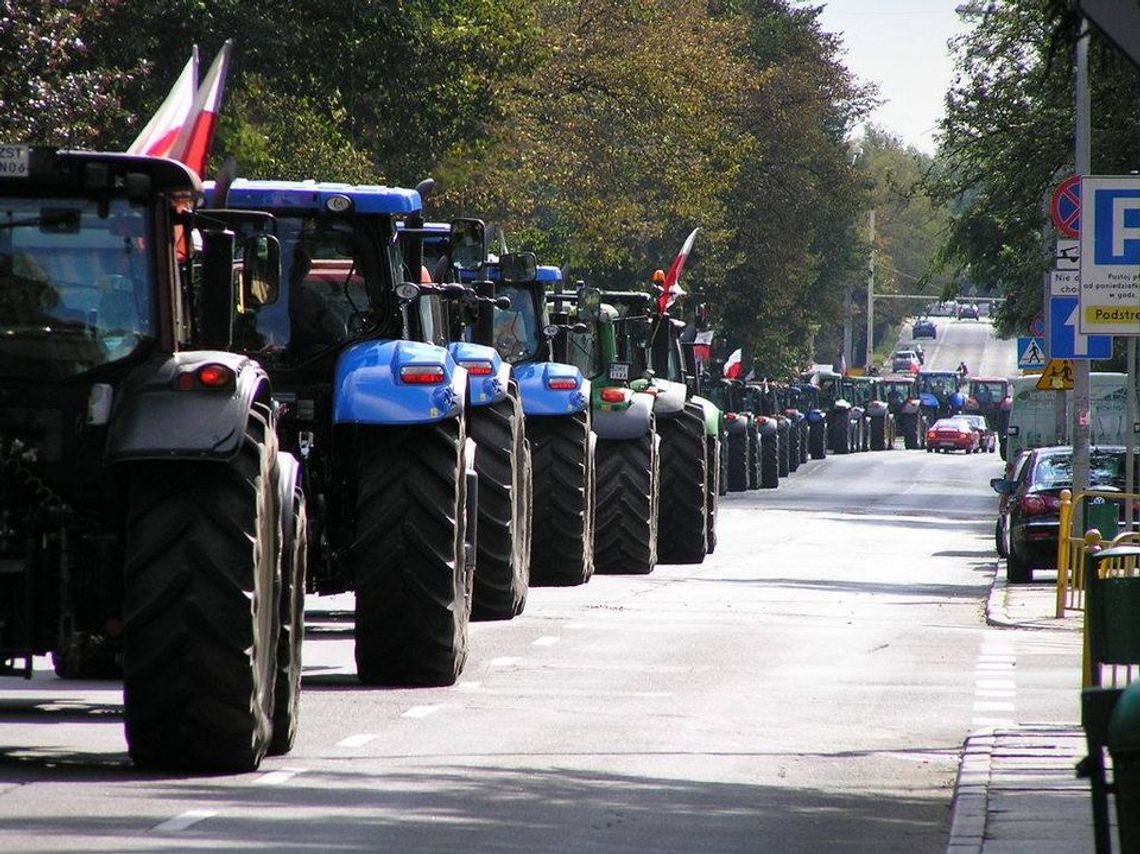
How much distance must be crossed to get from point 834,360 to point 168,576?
135 meters

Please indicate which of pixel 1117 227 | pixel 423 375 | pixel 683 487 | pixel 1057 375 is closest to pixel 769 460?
pixel 1057 375

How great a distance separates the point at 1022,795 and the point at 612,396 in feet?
55.7

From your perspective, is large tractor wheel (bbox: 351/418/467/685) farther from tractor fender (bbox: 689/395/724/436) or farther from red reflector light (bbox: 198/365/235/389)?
tractor fender (bbox: 689/395/724/436)

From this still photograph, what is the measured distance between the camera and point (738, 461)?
191 feet

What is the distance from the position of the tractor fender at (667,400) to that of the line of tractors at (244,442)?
16.6 feet

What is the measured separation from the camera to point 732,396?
5562cm

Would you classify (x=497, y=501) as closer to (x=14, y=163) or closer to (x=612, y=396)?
(x=612, y=396)

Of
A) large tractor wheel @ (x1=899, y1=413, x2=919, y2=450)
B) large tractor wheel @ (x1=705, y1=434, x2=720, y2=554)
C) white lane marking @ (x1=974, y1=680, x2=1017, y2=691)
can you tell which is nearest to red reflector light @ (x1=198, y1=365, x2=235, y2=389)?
white lane marking @ (x1=974, y1=680, x2=1017, y2=691)

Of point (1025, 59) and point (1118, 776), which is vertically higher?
point (1025, 59)

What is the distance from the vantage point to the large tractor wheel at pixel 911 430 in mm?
103875

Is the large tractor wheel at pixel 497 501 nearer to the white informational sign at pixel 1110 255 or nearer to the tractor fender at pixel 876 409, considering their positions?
the white informational sign at pixel 1110 255

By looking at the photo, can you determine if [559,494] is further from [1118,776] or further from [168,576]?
[1118,776]

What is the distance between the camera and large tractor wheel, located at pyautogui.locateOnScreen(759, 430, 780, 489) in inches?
2441

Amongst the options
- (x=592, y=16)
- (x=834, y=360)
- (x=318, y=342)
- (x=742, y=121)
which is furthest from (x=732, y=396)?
(x=834, y=360)
